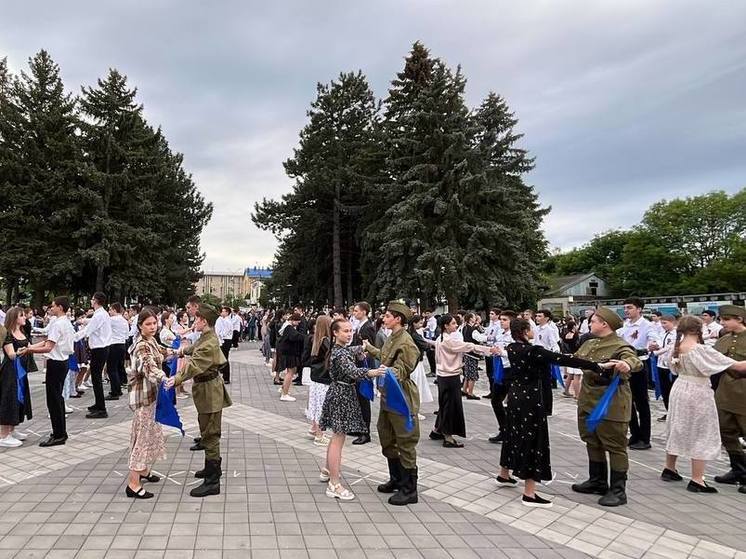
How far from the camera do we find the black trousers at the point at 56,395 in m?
6.50

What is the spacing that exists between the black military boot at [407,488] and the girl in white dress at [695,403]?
3.08 metres

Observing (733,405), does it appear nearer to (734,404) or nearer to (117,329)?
(734,404)

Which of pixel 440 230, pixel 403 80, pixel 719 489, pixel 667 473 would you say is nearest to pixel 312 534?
pixel 667 473

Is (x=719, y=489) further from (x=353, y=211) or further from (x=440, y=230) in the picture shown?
(x=353, y=211)

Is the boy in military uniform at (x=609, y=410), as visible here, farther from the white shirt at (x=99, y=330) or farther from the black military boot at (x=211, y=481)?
the white shirt at (x=99, y=330)

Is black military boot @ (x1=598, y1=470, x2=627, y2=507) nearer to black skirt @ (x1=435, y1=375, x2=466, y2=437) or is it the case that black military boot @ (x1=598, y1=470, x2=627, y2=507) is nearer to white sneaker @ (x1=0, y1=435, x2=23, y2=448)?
black skirt @ (x1=435, y1=375, x2=466, y2=437)

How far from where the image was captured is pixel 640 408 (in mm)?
7184

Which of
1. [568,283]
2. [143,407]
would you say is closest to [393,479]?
[143,407]

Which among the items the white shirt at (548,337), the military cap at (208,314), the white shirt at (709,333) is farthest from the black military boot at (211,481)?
the white shirt at (709,333)

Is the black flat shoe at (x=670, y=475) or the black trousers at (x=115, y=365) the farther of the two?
the black trousers at (x=115, y=365)

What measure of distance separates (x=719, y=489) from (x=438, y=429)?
3.42 m

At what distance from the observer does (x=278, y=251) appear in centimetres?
4097

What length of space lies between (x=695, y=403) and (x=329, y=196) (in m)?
30.6

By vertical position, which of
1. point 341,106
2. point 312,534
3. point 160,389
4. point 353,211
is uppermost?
Result: point 341,106
